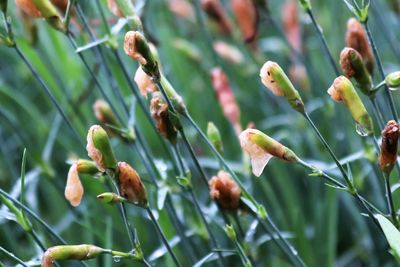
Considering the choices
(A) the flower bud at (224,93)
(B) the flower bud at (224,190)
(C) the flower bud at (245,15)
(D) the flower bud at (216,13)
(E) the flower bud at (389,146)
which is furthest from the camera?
(C) the flower bud at (245,15)

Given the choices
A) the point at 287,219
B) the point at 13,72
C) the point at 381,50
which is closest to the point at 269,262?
the point at 287,219

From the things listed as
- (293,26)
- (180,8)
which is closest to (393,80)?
(293,26)

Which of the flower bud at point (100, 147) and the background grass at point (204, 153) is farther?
the background grass at point (204, 153)

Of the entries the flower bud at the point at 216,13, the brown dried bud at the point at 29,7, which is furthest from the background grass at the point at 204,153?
the brown dried bud at the point at 29,7

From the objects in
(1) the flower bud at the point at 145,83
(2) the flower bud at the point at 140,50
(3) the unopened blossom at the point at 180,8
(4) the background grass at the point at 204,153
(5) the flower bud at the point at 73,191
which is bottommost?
(4) the background grass at the point at 204,153

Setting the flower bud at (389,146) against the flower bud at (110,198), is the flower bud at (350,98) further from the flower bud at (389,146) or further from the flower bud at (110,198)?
the flower bud at (110,198)

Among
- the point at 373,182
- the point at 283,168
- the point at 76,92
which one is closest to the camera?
the point at 373,182

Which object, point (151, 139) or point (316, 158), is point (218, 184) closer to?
point (316, 158)
